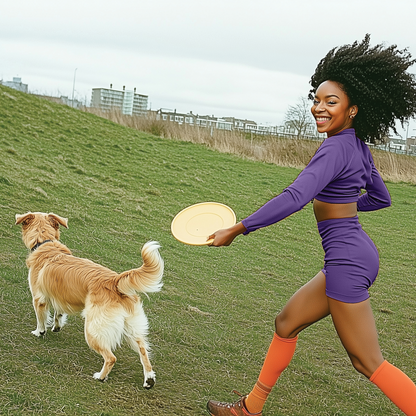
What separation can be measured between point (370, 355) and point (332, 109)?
1.51m

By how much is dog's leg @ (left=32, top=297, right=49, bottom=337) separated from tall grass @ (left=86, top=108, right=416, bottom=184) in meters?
20.0

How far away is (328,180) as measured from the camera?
9.59 feet

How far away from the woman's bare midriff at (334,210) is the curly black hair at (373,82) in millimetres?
522

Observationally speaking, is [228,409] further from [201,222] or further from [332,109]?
[332,109]

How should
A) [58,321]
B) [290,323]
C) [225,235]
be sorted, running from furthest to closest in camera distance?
[58,321] < [290,323] < [225,235]

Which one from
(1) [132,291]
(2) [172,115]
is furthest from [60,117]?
(1) [132,291]

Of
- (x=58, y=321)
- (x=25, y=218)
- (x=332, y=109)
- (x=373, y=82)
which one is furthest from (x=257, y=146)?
(x=332, y=109)

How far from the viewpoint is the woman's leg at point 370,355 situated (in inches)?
121

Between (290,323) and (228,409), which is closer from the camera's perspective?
(290,323)

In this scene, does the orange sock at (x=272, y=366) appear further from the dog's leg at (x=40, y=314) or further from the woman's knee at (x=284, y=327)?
the dog's leg at (x=40, y=314)

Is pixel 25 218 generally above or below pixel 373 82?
below

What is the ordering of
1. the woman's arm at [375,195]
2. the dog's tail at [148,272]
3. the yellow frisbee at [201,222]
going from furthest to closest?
1. the dog's tail at [148,272]
2. the woman's arm at [375,195]
3. the yellow frisbee at [201,222]

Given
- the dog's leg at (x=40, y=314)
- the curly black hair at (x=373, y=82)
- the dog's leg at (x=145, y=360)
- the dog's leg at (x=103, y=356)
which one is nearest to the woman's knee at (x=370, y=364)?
the curly black hair at (x=373, y=82)

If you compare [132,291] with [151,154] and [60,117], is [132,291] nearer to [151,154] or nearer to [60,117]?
[151,154]
